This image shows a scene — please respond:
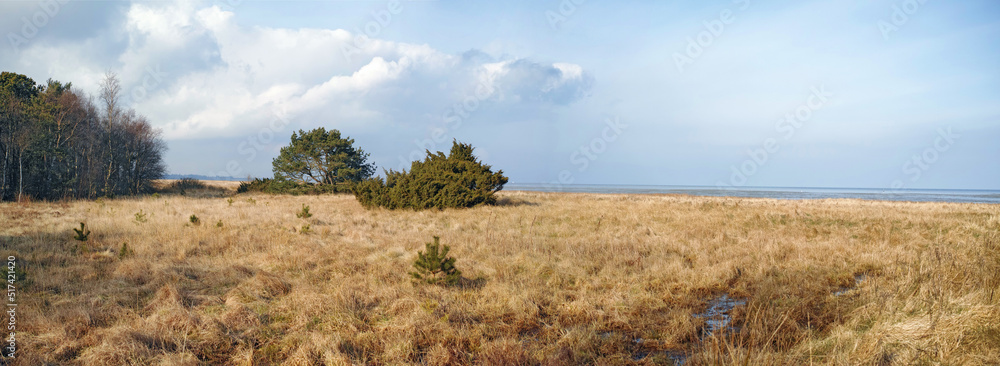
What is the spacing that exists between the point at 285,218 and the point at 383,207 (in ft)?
18.4

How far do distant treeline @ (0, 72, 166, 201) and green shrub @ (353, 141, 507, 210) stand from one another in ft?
53.6

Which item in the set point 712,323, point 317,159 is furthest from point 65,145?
point 712,323

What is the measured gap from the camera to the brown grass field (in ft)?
13.3

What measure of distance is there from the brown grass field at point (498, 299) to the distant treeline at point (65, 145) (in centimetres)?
1442

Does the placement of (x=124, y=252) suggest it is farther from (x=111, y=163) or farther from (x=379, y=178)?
(x=111, y=163)

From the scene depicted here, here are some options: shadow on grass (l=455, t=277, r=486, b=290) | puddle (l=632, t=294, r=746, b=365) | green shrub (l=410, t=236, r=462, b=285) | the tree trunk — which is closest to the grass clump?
green shrub (l=410, t=236, r=462, b=285)

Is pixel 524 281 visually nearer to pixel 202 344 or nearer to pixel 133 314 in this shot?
pixel 202 344

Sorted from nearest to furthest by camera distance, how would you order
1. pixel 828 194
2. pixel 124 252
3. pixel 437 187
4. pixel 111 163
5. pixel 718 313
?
pixel 718 313 < pixel 124 252 < pixel 437 187 < pixel 111 163 < pixel 828 194

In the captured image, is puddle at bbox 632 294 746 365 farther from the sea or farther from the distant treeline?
the sea

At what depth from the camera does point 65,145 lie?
915 inches

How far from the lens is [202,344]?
4359 millimetres

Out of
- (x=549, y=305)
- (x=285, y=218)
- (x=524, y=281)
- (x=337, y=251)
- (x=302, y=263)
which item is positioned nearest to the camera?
(x=549, y=305)

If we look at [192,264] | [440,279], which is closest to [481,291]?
[440,279]

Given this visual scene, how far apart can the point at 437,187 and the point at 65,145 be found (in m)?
21.5
